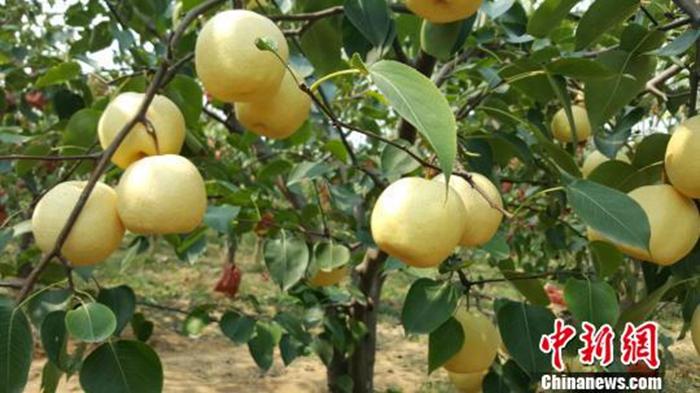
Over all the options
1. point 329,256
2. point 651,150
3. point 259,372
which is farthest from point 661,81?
point 259,372

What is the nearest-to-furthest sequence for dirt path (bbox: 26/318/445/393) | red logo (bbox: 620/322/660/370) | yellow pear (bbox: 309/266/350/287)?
red logo (bbox: 620/322/660/370) → yellow pear (bbox: 309/266/350/287) → dirt path (bbox: 26/318/445/393)

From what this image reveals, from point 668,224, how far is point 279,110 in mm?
597

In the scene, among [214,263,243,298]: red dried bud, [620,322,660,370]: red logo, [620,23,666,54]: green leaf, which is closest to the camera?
[620,23,666,54]: green leaf

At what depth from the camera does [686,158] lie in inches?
36.0

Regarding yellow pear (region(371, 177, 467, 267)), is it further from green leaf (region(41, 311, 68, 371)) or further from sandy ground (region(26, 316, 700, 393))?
sandy ground (region(26, 316, 700, 393))

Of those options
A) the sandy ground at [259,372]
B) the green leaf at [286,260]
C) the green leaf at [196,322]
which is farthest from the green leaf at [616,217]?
the sandy ground at [259,372]

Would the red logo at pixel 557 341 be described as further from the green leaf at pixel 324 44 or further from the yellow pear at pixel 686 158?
the green leaf at pixel 324 44

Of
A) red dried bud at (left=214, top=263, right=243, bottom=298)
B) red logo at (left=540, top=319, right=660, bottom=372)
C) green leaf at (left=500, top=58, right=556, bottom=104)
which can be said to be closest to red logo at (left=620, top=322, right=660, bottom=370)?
red logo at (left=540, top=319, right=660, bottom=372)

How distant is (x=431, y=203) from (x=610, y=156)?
2.34 feet

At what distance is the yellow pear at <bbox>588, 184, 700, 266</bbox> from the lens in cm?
93

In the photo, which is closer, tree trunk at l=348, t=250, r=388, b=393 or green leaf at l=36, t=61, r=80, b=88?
green leaf at l=36, t=61, r=80, b=88

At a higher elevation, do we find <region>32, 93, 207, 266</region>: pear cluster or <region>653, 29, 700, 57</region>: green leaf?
<region>653, 29, 700, 57</region>: green leaf

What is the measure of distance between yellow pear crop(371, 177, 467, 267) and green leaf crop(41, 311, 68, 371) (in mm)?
491

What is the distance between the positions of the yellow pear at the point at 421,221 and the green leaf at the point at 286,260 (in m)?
0.74
